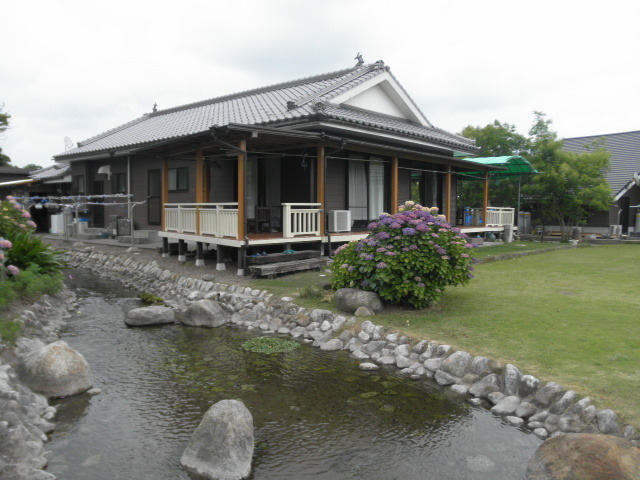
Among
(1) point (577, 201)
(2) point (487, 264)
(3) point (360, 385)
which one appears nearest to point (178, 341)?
(3) point (360, 385)

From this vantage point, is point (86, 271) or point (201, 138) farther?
point (86, 271)

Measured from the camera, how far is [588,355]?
19.0 ft

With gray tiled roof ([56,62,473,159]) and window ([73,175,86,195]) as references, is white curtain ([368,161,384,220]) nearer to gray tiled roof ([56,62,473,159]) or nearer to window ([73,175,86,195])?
gray tiled roof ([56,62,473,159])

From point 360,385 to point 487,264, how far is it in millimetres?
9065

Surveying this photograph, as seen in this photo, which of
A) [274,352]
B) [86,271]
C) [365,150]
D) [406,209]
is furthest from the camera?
[86,271]

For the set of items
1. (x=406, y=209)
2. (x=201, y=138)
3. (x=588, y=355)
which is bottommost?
(x=588, y=355)

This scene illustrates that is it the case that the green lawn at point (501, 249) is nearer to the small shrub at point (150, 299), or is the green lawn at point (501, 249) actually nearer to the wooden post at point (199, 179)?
the wooden post at point (199, 179)

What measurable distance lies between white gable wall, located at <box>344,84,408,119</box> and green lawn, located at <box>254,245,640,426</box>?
660 centimetres

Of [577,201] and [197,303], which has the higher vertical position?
[577,201]

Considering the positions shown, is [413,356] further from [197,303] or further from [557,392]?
[197,303]

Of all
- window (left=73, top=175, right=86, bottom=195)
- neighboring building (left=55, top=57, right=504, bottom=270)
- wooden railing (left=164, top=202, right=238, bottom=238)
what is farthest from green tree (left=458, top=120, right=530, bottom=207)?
window (left=73, top=175, right=86, bottom=195)

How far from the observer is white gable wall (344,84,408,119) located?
15.3 m

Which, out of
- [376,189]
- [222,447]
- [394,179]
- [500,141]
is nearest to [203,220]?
[394,179]

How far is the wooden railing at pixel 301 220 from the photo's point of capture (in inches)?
435
